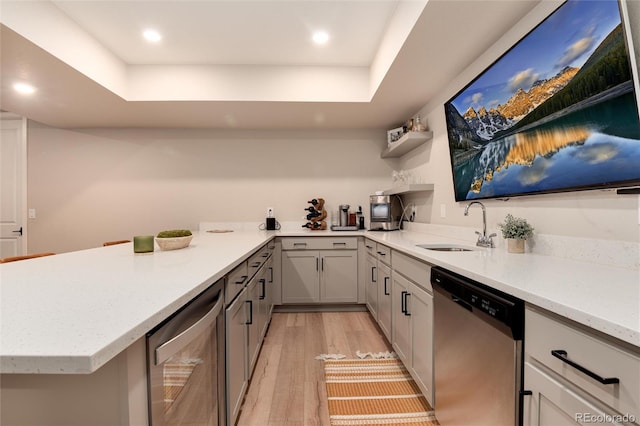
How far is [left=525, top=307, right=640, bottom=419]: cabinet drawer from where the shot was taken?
0.58 metres

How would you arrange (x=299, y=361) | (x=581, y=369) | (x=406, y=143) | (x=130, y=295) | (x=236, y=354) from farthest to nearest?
(x=406, y=143) < (x=299, y=361) < (x=236, y=354) < (x=130, y=295) < (x=581, y=369)

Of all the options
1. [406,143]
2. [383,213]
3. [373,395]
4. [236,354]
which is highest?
[406,143]

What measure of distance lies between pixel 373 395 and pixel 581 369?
1.35 metres

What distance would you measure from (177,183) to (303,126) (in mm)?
1856

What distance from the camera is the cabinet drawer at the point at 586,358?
0.58m

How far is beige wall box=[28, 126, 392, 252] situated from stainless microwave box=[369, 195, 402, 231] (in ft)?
1.66

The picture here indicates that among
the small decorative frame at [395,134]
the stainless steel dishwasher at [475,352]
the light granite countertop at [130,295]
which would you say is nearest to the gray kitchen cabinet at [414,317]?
the stainless steel dishwasher at [475,352]

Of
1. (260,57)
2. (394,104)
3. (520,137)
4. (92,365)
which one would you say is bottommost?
(92,365)

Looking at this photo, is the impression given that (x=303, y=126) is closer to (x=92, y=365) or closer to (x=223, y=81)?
(x=223, y=81)

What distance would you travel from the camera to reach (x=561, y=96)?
1.26 meters

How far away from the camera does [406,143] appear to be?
119 inches

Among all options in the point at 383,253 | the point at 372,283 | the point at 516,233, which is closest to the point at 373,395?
the point at 383,253

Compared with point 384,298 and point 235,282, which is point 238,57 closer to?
point 235,282

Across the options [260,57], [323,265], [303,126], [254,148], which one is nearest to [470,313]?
[323,265]
